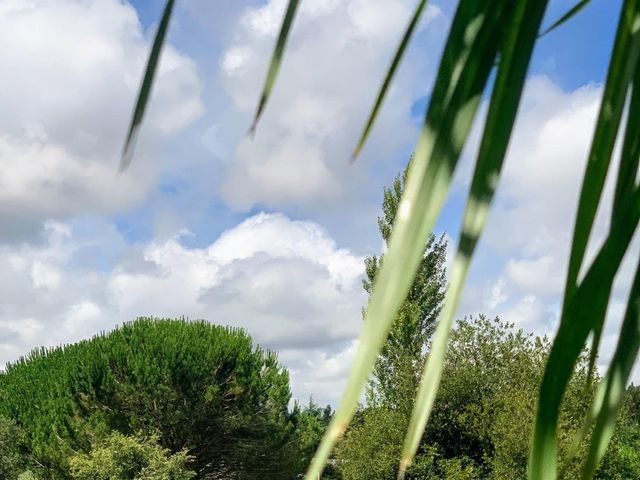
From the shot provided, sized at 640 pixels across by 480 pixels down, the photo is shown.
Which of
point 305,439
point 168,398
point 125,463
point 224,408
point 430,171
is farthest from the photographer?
point 305,439

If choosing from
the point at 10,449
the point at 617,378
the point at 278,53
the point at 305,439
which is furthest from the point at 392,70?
the point at 305,439

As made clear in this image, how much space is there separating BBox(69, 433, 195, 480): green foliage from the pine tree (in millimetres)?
6827

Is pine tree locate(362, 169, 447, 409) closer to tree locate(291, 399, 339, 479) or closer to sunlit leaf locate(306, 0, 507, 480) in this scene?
tree locate(291, 399, 339, 479)

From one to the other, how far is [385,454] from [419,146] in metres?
24.9

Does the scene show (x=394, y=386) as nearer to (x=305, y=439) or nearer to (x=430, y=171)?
(x=305, y=439)

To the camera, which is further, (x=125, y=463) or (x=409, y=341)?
(x=409, y=341)

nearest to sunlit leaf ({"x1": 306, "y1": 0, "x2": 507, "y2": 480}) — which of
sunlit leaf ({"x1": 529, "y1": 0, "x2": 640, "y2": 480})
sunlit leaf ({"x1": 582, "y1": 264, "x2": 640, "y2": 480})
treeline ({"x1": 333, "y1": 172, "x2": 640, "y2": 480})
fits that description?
sunlit leaf ({"x1": 529, "y1": 0, "x2": 640, "y2": 480})

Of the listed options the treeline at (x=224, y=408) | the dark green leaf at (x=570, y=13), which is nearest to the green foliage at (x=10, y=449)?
the treeline at (x=224, y=408)

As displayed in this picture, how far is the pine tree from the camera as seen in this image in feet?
87.8

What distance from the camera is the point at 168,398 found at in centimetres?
2556

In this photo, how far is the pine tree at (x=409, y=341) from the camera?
26.8 m

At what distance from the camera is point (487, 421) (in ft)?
80.0

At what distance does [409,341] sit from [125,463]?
1007 cm

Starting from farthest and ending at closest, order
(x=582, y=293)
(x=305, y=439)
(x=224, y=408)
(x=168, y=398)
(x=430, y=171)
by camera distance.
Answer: (x=305, y=439), (x=224, y=408), (x=168, y=398), (x=582, y=293), (x=430, y=171)
